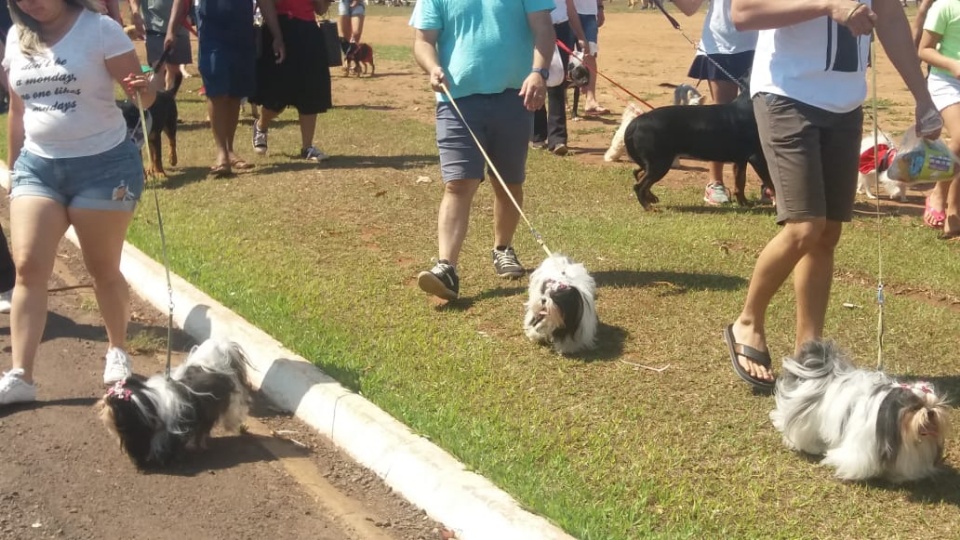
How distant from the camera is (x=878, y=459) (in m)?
4.09

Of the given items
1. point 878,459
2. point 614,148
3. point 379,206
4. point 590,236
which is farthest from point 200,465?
point 614,148

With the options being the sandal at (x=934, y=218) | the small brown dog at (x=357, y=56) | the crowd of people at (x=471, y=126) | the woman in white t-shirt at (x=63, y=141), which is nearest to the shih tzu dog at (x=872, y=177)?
the sandal at (x=934, y=218)

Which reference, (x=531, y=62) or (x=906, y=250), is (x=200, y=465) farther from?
(x=906, y=250)

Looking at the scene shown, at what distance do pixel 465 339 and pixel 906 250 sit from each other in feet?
11.7

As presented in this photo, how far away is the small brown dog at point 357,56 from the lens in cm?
2059

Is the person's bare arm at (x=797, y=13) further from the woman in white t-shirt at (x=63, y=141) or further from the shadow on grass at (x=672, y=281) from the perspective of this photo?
the woman in white t-shirt at (x=63, y=141)

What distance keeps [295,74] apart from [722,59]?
4.24 meters

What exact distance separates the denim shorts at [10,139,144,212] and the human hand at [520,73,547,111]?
7.22ft

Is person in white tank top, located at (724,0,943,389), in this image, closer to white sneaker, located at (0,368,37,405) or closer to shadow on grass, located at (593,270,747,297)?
shadow on grass, located at (593,270,747,297)

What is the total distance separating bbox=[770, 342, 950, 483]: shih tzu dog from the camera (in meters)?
4.03

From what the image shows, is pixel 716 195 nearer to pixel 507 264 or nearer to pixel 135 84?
pixel 507 264

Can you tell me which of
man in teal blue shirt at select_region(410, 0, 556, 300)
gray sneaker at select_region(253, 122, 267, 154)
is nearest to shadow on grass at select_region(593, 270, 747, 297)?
man in teal blue shirt at select_region(410, 0, 556, 300)

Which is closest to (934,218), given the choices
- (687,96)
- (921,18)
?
(921,18)

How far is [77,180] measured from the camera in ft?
16.9
